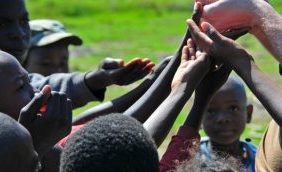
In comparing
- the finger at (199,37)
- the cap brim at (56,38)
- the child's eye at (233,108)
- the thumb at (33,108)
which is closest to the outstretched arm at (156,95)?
the finger at (199,37)

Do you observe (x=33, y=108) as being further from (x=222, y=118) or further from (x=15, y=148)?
(x=222, y=118)

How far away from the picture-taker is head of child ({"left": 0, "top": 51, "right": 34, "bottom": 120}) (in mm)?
3254

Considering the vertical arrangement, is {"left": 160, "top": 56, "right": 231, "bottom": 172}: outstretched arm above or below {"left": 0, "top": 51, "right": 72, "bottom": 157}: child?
below

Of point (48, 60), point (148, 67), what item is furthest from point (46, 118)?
point (48, 60)

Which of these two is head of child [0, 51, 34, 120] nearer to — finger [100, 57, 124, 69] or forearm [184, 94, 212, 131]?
forearm [184, 94, 212, 131]

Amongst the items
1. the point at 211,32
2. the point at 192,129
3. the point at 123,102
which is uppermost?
the point at 211,32

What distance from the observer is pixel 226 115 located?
507 centimetres

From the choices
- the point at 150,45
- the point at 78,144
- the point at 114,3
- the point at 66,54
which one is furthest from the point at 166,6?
the point at 78,144

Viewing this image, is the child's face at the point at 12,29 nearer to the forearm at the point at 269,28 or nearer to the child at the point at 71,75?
the child at the point at 71,75

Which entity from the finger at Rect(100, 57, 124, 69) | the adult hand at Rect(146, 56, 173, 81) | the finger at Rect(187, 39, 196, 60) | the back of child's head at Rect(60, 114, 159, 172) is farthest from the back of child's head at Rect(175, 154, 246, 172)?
the finger at Rect(100, 57, 124, 69)

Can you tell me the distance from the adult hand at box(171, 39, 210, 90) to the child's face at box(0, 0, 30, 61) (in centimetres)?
115

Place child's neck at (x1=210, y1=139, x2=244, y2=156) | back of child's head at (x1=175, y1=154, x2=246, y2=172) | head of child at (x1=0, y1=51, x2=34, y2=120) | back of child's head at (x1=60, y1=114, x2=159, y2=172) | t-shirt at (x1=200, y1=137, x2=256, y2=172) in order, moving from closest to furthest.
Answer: back of child's head at (x1=60, y1=114, x2=159, y2=172), back of child's head at (x1=175, y1=154, x2=246, y2=172), head of child at (x1=0, y1=51, x2=34, y2=120), t-shirt at (x1=200, y1=137, x2=256, y2=172), child's neck at (x1=210, y1=139, x2=244, y2=156)

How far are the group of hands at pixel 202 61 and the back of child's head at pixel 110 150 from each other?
42cm

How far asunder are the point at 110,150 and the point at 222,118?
8.25 feet
